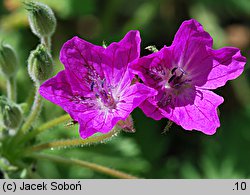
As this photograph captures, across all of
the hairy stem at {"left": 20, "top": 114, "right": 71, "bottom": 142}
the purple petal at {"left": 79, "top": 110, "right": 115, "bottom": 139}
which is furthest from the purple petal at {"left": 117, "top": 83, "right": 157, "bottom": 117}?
the hairy stem at {"left": 20, "top": 114, "right": 71, "bottom": 142}

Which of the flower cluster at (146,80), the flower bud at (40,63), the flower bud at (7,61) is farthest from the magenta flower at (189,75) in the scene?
the flower bud at (7,61)

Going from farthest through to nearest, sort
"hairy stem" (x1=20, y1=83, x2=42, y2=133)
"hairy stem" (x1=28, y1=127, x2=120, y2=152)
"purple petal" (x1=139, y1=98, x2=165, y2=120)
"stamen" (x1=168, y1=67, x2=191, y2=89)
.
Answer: "hairy stem" (x1=20, y1=83, x2=42, y2=133) → "stamen" (x1=168, y1=67, x2=191, y2=89) → "hairy stem" (x1=28, y1=127, x2=120, y2=152) → "purple petal" (x1=139, y1=98, x2=165, y2=120)

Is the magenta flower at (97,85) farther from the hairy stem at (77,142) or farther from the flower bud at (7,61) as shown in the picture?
the flower bud at (7,61)

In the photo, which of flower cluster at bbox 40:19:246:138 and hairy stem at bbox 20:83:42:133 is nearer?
flower cluster at bbox 40:19:246:138

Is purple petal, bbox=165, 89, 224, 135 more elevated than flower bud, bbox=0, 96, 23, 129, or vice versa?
purple petal, bbox=165, 89, 224, 135

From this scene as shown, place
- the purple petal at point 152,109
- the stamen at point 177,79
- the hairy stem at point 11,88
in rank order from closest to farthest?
the purple petal at point 152,109, the stamen at point 177,79, the hairy stem at point 11,88

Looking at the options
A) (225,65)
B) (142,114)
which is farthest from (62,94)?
(142,114)

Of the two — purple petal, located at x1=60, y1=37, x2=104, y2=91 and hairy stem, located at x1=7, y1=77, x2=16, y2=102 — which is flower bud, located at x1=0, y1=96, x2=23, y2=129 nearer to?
hairy stem, located at x1=7, y1=77, x2=16, y2=102
